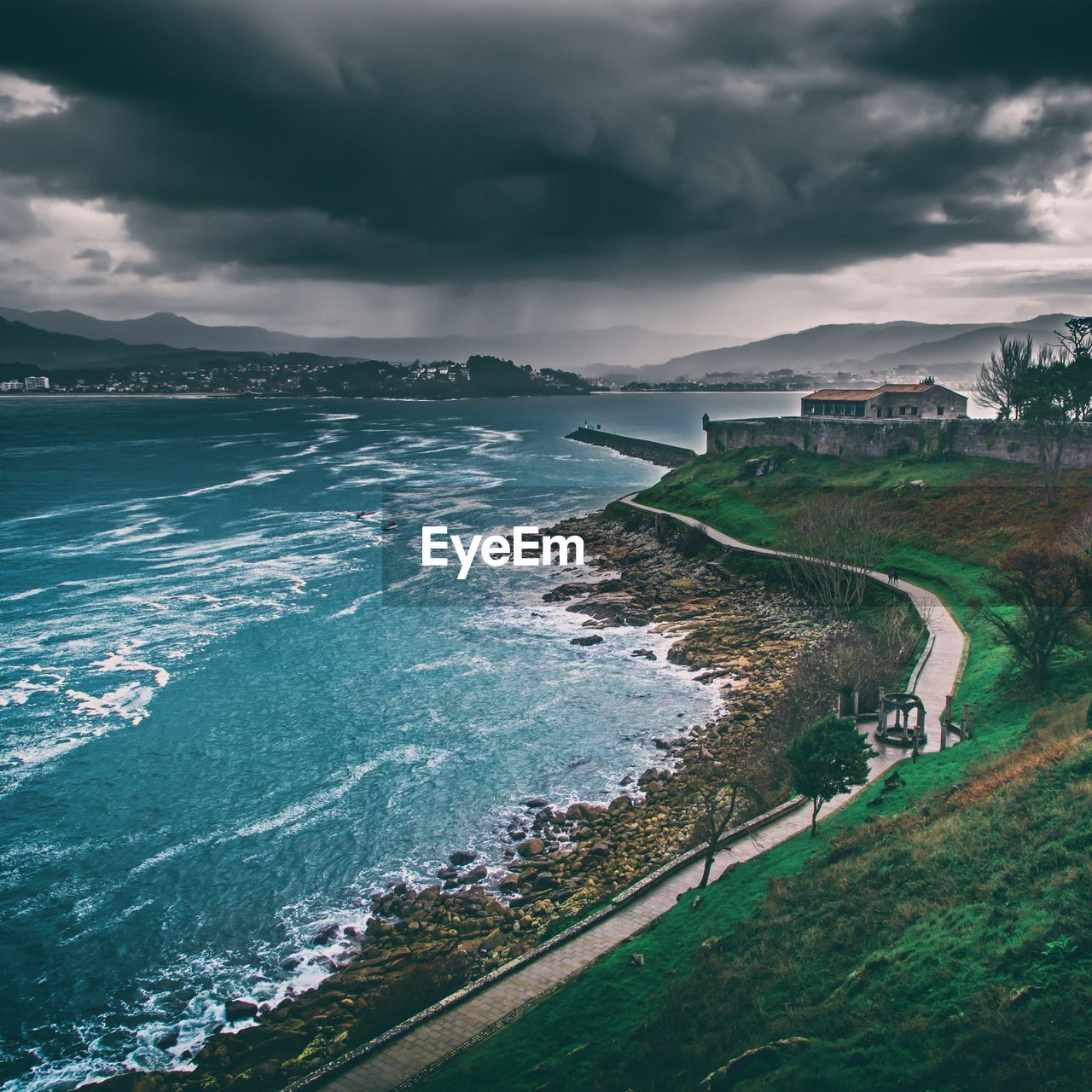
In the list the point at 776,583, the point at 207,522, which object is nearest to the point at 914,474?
the point at 776,583

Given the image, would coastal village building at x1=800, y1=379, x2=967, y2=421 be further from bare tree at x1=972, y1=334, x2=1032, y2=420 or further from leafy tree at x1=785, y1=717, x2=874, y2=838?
leafy tree at x1=785, y1=717, x2=874, y2=838

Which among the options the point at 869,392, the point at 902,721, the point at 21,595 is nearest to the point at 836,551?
the point at 902,721

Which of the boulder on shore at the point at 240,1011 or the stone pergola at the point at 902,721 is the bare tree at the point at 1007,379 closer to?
the stone pergola at the point at 902,721

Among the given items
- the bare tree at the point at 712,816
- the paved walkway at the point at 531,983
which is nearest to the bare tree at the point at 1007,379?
the paved walkway at the point at 531,983

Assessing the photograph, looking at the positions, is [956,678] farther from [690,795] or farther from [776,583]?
[776,583]

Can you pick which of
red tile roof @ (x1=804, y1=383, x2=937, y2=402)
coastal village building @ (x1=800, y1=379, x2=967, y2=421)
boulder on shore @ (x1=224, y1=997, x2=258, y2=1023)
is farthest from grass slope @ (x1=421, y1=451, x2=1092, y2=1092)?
red tile roof @ (x1=804, y1=383, x2=937, y2=402)

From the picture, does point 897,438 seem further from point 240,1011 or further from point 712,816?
point 240,1011
